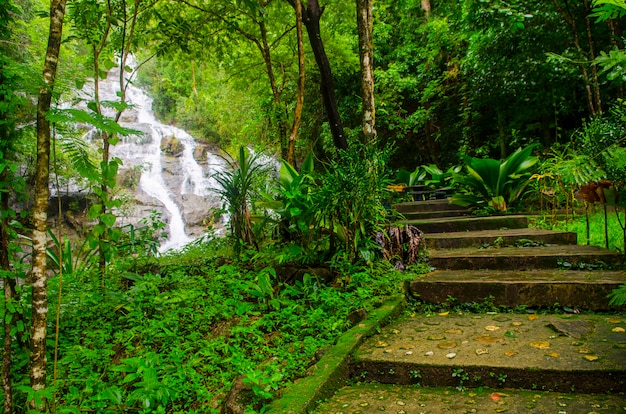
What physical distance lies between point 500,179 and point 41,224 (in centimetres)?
528

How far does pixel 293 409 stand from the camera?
1.63 meters

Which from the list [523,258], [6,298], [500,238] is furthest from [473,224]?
[6,298]

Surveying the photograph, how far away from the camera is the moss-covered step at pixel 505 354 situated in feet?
5.90

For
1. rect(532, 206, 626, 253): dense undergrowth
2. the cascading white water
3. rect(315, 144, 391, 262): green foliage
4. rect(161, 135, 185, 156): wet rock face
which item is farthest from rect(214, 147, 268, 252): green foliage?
rect(161, 135, 185, 156): wet rock face

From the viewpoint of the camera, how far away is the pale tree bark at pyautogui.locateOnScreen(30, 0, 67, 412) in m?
1.52

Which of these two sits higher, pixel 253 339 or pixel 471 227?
pixel 471 227

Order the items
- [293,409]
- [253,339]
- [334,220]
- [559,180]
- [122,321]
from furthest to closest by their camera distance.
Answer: [559,180], [334,220], [122,321], [253,339], [293,409]

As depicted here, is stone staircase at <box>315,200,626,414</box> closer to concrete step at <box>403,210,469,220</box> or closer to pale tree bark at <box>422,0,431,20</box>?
concrete step at <box>403,210,469,220</box>

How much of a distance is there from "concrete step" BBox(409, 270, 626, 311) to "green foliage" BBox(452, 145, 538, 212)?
2394 mm

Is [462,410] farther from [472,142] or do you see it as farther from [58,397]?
[472,142]

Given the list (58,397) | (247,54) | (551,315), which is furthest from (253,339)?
(247,54)

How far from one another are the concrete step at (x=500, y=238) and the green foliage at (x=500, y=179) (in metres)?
1.28

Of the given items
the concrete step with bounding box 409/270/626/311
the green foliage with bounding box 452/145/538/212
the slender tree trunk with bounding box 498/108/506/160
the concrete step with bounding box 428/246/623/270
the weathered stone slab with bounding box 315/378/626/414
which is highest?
the slender tree trunk with bounding box 498/108/506/160

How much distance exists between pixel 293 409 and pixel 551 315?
1902 mm
